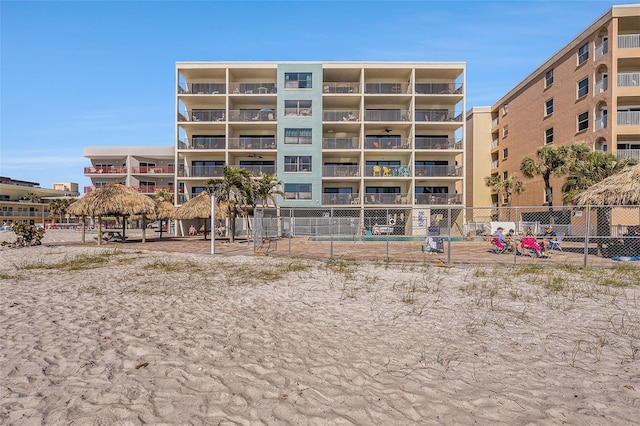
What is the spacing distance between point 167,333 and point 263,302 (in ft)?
7.70

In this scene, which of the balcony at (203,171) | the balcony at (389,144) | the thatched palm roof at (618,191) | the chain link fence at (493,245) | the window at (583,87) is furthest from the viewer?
the balcony at (203,171)

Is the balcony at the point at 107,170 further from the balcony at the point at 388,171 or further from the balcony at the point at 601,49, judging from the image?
the balcony at the point at 601,49

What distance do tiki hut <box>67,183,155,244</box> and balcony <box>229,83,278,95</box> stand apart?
17.6 meters

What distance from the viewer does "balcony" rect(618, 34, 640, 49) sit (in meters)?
26.6

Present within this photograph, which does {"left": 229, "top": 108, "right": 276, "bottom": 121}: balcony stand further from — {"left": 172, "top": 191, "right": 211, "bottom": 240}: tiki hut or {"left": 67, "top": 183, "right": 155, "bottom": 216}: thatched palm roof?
{"left": 67, "top": 183, "right": 155, "bottom": 216}: thatched palm roof

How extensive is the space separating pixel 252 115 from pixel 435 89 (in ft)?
63.7

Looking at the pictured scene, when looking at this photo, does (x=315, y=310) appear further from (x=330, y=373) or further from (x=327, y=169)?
(x=327, y=169)

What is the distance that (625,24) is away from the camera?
1078 inches

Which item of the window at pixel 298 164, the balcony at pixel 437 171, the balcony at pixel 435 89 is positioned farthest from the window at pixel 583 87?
the window at pixel 298 164

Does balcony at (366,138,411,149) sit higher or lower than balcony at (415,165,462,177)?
higher

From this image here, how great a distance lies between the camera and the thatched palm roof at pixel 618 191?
15141mm

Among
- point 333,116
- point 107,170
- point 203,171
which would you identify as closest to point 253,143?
point 203,171

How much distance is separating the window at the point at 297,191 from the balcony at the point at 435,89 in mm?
15073

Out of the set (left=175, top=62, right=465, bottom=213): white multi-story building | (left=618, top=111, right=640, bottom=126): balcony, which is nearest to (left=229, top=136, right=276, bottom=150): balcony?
(left=175, top=62, right=465, bottom=213): white multi-story building
